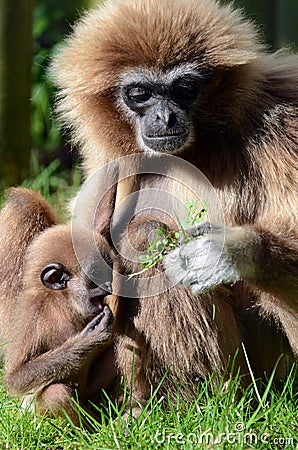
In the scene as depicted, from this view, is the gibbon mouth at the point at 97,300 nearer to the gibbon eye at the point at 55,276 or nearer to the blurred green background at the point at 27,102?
the gibbon eye at the point at 55,276

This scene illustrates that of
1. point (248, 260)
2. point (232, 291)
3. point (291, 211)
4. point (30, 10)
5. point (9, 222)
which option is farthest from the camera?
point (30, 10)

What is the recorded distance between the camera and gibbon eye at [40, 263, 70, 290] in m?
6.29

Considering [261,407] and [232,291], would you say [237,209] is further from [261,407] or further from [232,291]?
[261,407]

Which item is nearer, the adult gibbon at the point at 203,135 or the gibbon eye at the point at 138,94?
the adult gibbon at the point at 203,135

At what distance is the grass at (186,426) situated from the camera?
17.0 feet

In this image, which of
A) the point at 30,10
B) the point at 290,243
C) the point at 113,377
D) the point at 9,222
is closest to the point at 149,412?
the point at 113,377

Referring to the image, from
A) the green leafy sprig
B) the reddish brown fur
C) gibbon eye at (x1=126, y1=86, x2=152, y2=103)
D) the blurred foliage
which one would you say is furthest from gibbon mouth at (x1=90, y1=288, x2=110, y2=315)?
the blurred foliage

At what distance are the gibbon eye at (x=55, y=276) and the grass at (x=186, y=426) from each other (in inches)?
35.6

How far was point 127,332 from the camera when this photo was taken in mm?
6219

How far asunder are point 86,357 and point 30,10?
15.5ft

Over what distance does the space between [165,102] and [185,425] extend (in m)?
2.35

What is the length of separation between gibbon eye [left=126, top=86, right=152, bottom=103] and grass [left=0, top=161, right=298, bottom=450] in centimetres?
214

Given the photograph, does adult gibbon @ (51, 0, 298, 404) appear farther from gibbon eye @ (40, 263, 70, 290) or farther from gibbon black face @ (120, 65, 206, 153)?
gibbon eye @ (40, 263, 70, 290)

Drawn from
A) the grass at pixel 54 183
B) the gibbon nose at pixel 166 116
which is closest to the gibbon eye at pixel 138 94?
the gibbon nose at pixel 166 116
